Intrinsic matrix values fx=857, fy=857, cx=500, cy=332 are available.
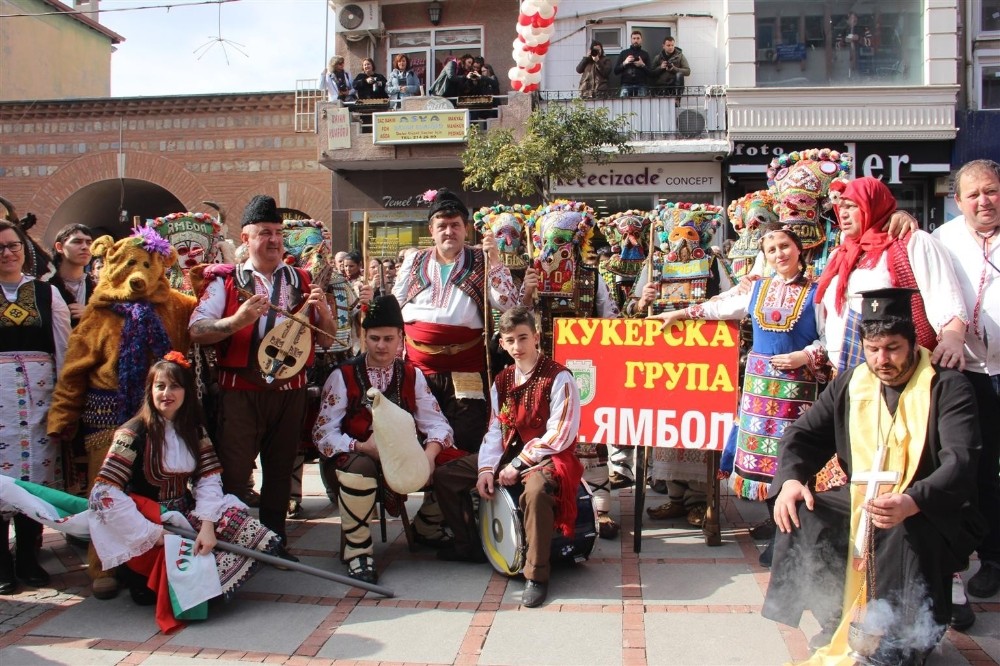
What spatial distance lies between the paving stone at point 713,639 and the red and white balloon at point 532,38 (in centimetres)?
935

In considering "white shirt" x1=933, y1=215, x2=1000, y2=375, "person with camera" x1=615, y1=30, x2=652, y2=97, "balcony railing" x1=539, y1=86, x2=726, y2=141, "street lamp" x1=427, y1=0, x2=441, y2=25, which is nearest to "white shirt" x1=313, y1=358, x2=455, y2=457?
"white shirt" x1=933, y1=215, x2=1000, y2=375

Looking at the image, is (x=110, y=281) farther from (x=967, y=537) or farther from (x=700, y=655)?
(x=967, y=537)

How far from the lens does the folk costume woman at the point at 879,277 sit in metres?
3.50

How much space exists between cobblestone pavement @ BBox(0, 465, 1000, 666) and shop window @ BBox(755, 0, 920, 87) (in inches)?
464

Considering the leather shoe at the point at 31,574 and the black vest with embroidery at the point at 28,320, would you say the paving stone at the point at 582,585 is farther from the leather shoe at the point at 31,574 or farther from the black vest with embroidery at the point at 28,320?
the black vest with embroidery at the point at 28,320

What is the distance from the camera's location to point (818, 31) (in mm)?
14297

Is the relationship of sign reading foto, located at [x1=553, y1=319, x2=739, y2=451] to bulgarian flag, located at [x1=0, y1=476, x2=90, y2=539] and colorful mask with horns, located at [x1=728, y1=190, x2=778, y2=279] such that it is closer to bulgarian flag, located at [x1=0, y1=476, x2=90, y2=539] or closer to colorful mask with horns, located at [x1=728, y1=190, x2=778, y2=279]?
colorful mask with horns, located at [x1=728, y1=190, x2=778, y2=279]

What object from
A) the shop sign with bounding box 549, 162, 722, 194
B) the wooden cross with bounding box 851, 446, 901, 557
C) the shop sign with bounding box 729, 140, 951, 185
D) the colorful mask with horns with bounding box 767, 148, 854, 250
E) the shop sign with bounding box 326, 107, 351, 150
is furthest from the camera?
the shop sign with bounding box 326, 107, 351, 150

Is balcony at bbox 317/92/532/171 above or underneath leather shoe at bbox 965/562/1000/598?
above

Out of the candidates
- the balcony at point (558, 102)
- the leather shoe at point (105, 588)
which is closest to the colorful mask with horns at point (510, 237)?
the leather shoe at point (105, 588)

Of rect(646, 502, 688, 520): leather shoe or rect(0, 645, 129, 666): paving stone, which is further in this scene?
rect(646, 502, 688, 520): leather shoe

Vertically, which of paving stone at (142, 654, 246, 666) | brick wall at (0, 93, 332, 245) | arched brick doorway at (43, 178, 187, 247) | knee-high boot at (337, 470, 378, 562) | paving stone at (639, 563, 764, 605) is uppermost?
brick wall at (0, 93, 332, 245)

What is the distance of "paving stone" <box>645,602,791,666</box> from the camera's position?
3232mm

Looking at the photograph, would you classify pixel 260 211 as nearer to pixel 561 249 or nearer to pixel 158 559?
pixel 158 559
